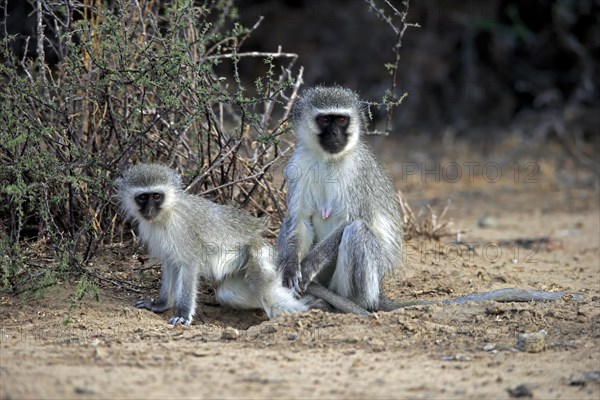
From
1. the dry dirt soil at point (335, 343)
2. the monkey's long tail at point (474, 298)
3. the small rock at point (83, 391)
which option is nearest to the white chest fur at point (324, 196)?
the monkey's long tail at point (474, 298)

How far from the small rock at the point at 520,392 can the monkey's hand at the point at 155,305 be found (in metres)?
Result: 2.70

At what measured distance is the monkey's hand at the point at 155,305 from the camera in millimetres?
6238

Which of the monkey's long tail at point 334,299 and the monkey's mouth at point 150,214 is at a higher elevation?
the monkey's mouth at point 150,214

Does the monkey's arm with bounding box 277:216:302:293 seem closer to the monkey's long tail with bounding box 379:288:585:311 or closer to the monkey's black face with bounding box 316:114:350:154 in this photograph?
the monkey's black face with bounding box 316:114:350:154

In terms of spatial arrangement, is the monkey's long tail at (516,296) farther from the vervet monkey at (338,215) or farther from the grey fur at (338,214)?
the grey fur at (338,214)

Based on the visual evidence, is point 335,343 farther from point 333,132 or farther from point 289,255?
point 333,132

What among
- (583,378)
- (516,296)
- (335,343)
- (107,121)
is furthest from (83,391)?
(516,296)

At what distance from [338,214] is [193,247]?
1049mm

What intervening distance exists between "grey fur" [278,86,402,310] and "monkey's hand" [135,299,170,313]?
2.74 ft

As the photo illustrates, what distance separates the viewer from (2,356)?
484cm

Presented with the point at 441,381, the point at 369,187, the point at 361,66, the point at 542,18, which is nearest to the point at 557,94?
the point at 542,18

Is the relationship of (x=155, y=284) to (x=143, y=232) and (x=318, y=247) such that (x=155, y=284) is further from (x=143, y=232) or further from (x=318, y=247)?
(x=318, y=247)

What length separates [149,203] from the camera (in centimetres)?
606

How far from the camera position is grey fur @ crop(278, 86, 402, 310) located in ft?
20.7
